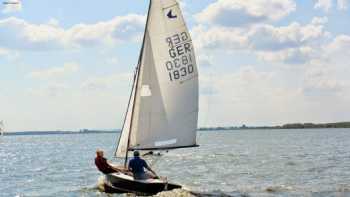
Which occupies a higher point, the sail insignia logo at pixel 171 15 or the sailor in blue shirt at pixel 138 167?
the sail insignia logo at pixel 171 15

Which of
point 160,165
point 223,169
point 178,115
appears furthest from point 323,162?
point 178,115

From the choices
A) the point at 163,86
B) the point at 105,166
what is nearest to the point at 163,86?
the point at 163,86

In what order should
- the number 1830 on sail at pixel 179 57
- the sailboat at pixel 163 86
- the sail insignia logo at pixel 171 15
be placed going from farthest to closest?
the number 1830 on sail at pixel 179 57 → the sailboat at pixel 163 86 → the sail insignia logo at pixel 171 15

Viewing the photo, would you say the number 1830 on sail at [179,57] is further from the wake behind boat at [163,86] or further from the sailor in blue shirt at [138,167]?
the sailor in blue shirt at [138,167]

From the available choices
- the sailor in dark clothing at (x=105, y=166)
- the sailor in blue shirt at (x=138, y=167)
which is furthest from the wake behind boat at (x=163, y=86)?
the sailor in blue shirt at (x=138, y=167)

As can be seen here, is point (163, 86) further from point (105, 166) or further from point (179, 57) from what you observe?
point (105, 166)

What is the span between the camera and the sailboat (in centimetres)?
2514

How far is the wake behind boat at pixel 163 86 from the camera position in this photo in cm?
2514

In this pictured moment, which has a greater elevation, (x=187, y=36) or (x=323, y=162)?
(x=187, y=36)

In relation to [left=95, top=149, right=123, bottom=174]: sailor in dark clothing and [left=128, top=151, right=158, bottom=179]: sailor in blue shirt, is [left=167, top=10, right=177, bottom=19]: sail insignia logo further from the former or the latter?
[left=95, top=149, right=123, bottom=174]: sailor in dark clothing

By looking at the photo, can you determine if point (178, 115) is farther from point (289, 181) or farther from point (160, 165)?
point (160, 165)

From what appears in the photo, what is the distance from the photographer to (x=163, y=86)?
25359mm

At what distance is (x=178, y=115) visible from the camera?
25703 mm

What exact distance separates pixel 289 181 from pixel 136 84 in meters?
11.7
